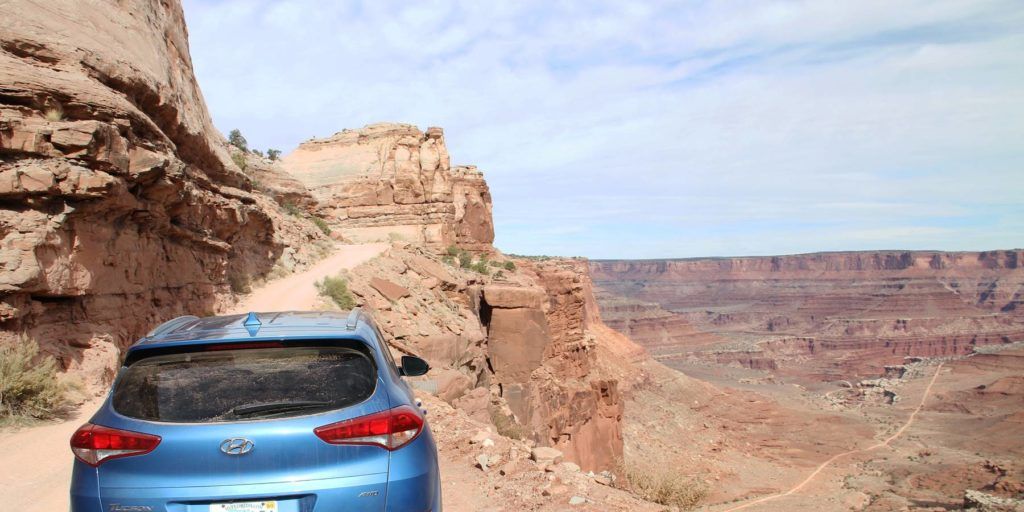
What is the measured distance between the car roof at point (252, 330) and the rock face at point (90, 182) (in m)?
3.89

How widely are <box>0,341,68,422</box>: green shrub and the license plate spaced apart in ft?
14.9

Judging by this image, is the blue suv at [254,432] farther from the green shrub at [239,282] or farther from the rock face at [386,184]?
the rock face at [386,184]

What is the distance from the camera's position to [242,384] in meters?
3.03

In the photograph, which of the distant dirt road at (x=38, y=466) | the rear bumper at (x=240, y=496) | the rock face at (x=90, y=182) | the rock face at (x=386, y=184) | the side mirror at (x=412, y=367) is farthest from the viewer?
the rock face at (x=386, y=184)

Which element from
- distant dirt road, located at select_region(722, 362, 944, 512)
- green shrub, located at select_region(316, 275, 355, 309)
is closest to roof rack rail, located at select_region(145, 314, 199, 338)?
green shrub, located at select_region(316, 275, 355, 309)

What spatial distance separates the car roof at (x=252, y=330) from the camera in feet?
10.3

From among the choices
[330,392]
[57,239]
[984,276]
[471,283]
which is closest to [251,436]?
[330,392]

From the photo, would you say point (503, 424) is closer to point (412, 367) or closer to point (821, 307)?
point (412, 367)

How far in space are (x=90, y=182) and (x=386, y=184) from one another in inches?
807

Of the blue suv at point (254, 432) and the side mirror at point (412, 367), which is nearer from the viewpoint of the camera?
the blue suv at point (254, 432)

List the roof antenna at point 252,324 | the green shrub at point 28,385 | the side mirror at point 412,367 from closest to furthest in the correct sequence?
the roof antenna at point 252,324 → the side mirror at point 412,367 → the green shrub at point 28,385

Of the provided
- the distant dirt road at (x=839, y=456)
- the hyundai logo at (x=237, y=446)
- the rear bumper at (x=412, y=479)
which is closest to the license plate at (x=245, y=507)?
the hyundai logo at (x=237, y=446)

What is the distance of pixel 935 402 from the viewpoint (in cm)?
6188

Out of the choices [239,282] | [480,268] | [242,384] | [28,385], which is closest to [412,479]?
[242,384]
